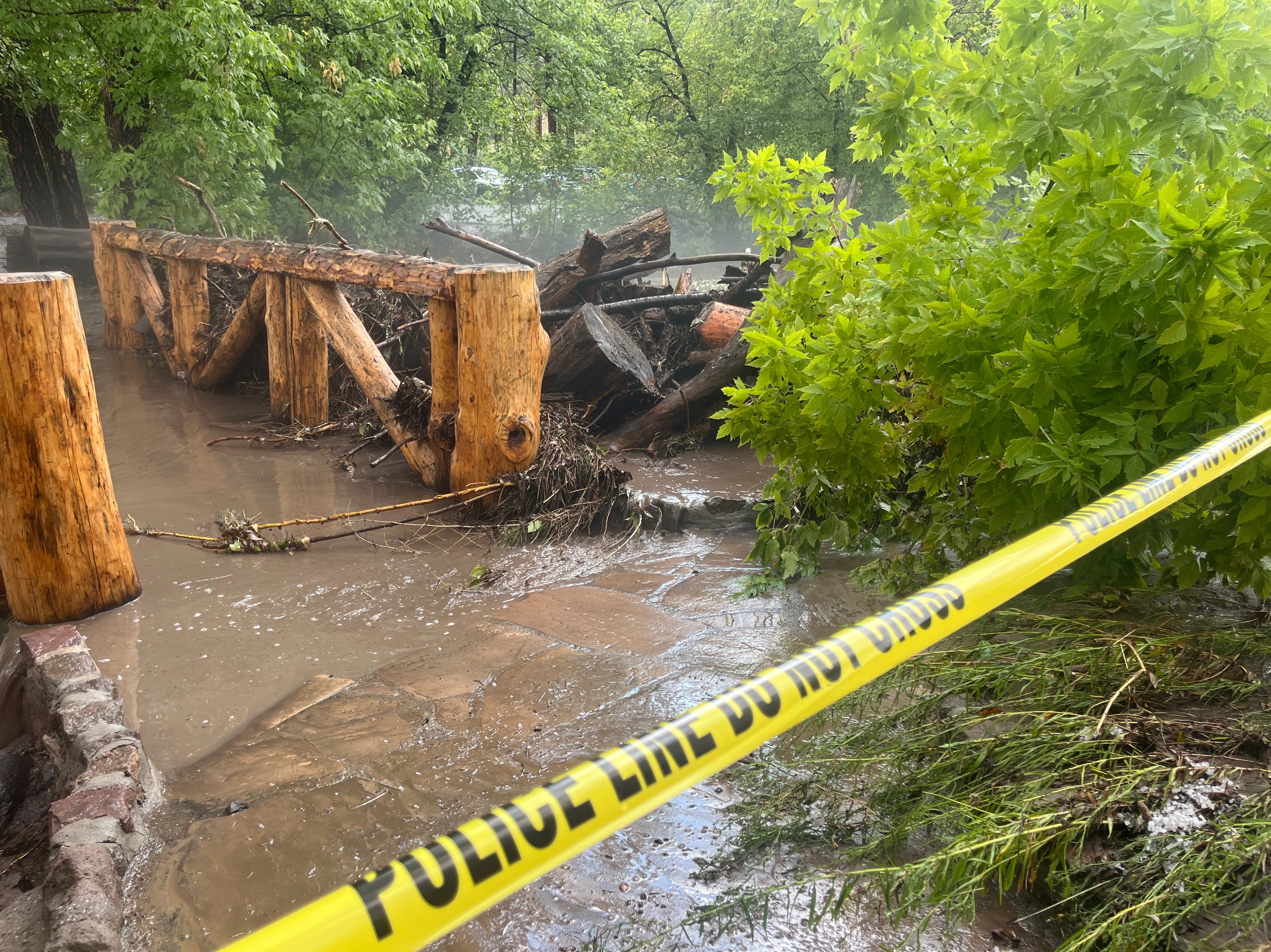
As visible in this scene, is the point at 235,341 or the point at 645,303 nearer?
the point at 235,341

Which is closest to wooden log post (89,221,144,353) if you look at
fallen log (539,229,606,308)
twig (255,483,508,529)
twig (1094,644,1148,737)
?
fallen log (539,229,606,308)

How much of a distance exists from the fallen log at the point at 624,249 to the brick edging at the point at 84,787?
6.18m

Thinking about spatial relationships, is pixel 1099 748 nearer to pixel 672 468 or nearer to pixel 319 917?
pixel 319 917

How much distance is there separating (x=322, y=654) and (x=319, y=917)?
9.83 ft

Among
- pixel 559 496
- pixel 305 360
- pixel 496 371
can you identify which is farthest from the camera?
pixel 305 360

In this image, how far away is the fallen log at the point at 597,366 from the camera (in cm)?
681

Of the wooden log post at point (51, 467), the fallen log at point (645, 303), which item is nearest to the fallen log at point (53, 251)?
the fallen log at point (645, 303)

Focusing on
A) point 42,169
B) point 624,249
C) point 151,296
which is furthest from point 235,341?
point 42,169

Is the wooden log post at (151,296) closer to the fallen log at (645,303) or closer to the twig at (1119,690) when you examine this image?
the fallen log at (645,303)

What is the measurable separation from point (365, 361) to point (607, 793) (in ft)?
18.7

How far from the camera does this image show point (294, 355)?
698cm

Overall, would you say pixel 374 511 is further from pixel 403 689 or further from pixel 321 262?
pixel 321 262

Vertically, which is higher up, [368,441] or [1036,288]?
[1036,288]

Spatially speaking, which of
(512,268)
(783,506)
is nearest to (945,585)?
(783,506)
